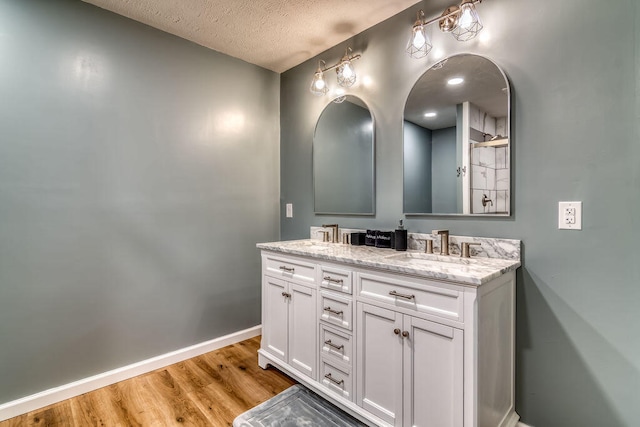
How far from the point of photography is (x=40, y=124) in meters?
1.83

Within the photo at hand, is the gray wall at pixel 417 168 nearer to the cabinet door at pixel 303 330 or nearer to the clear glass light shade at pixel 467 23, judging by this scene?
the clear glass light shade at pixel 467 23

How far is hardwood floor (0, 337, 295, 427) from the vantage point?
1.72 metres

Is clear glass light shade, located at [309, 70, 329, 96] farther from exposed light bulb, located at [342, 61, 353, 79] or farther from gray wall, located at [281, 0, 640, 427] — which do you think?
gray wall, located at [281, 0, 640, 427]

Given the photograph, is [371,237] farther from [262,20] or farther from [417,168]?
[262,20]

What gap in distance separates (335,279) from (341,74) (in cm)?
148

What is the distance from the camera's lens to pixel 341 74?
7.45 feet

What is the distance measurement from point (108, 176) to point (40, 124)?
44 centimetres

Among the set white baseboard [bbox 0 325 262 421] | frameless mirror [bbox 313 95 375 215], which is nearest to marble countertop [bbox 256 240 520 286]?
frameless mirror [bbox 313 95 375 215]

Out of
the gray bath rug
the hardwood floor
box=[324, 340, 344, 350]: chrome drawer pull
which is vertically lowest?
the hardwood floor

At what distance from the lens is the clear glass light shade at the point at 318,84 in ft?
7.82

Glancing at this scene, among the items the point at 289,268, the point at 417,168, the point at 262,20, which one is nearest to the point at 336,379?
the point at 289,268

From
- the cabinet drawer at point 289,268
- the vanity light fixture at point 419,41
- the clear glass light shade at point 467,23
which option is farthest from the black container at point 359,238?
the clear glass light shade at point 467,23

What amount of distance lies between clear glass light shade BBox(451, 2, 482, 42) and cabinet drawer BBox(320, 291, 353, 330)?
155 centimetres

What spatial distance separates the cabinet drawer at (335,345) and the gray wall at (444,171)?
92cm
